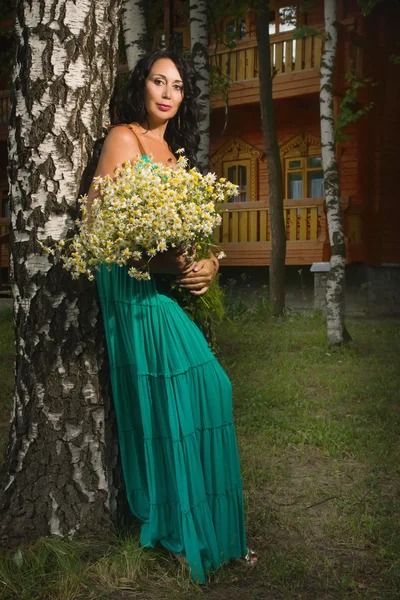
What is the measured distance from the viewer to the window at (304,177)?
1694 cm

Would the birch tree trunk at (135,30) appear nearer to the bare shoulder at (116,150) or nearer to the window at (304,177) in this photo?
the bare shoulder at (116,150)

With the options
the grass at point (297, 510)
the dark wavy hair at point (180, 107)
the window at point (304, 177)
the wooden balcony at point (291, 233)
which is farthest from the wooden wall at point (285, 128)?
the dark wavy hair at point (180, 107)

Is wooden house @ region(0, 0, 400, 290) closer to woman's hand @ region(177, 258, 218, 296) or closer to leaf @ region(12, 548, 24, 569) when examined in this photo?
woman's hand @ region(177, 258, 218, 296)

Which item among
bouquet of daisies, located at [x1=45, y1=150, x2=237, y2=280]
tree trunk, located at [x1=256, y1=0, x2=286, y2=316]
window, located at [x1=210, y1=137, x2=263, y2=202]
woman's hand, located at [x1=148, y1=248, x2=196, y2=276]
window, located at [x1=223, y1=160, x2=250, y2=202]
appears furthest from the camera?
window, located at [x1=223, y1=160, x2=250, y2=202]

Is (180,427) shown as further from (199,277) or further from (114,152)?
(114,152)

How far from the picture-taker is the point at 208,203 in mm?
2922

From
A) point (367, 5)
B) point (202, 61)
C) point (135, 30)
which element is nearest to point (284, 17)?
point (367, 5)

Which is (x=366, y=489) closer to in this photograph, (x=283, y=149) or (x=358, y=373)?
(x=358, y=373)

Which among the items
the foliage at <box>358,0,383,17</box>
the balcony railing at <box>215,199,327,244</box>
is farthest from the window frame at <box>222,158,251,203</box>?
the foliage at <box>358,0,383,17</box>

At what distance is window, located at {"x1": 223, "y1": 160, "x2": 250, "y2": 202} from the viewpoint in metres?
18.1

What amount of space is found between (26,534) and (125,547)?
48 cm

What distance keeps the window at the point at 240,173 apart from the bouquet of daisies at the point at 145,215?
50.1 feet

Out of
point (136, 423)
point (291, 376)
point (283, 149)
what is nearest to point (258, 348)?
point (291, 376)

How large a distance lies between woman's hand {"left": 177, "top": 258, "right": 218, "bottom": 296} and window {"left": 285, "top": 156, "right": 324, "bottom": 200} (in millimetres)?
13879
